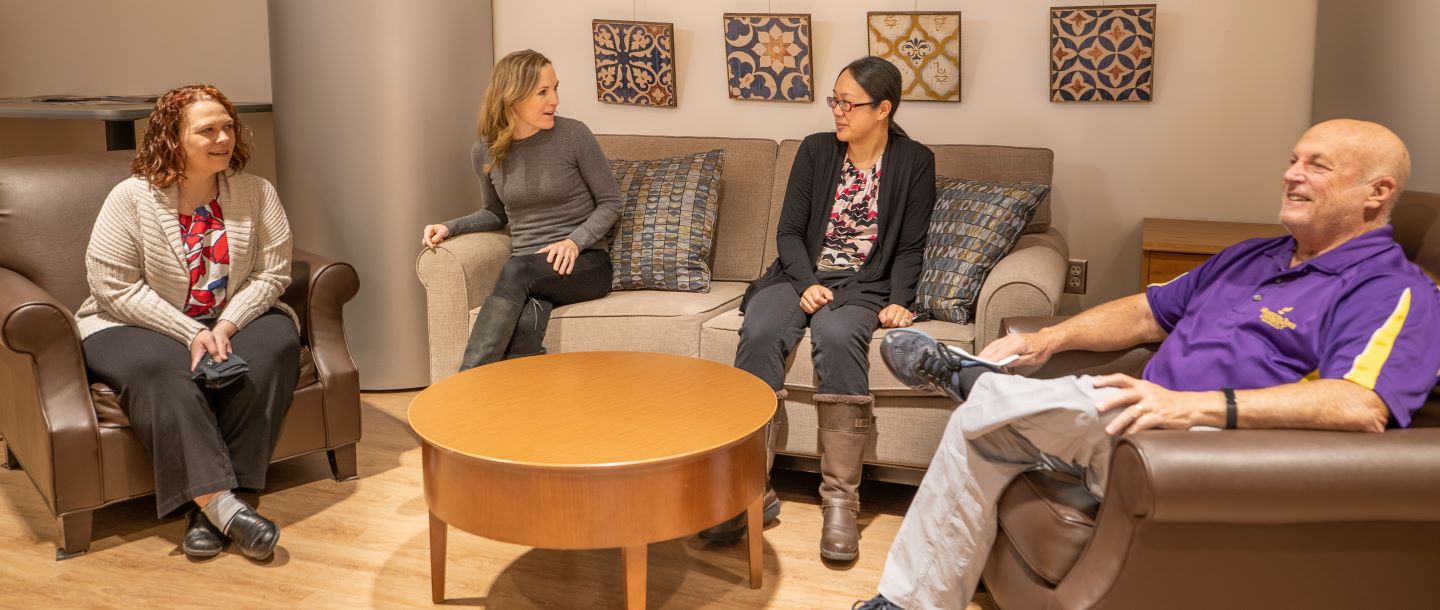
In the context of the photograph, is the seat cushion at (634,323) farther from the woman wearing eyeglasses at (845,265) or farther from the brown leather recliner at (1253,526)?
the brown leather recliner at (1253,526)

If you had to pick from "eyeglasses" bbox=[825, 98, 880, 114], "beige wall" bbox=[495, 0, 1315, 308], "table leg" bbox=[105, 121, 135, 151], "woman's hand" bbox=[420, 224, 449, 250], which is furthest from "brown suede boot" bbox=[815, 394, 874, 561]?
"table leg" bbox=[105, 121, 135, 151]

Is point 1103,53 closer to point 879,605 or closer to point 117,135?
point 879,605

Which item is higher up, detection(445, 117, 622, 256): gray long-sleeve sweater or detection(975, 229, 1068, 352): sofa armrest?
detection(445, 117, 622, 256): gray long-sleeve sweater

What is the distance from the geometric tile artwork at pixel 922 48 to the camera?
3914 millimetres

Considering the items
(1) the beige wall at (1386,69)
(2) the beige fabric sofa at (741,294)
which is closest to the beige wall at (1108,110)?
(1) the beige wall at (1386,69)

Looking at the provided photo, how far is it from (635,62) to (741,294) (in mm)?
1156

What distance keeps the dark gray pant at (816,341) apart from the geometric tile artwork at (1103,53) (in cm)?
128

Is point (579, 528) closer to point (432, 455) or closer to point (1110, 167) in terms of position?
point (432, 455)

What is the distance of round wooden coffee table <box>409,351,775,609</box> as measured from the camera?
7.13 ft

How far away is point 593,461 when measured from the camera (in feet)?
7.10

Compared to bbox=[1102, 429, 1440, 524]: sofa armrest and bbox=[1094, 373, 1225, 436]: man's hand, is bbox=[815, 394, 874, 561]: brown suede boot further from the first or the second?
bbox=[1102, 429, 1440, 524]: sofa armrest

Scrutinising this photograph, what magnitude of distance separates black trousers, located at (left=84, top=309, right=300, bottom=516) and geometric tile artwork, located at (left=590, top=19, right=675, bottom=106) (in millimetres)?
1772

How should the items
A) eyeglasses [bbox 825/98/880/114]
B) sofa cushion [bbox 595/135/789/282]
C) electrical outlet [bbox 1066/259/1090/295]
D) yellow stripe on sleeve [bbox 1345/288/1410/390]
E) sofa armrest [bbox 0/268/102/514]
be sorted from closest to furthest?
yellow stripe on sleeve [bbox 1345/288/1410/390], sofa armrest [bbox 0/268/102/514], eyeglasses [bbox 825/98/880/114], sofa cushion [bbox 595/135/789/282], electrical outlet [bbox 1066/259/1090/295]

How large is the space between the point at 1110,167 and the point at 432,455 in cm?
252
